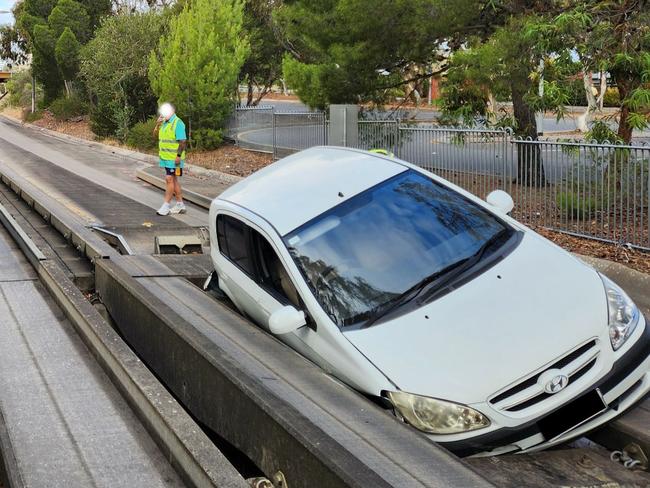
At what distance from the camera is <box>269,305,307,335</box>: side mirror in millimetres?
4758

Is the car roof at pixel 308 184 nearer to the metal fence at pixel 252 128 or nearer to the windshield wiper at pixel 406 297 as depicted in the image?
the windshield wiper at pixel 406 297

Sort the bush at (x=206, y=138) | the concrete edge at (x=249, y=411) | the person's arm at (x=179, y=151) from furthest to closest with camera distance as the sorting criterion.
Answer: the bush at (x=206, y=138)
the person's arm at (x=179, y=151)
the concrete edge at (x=249, y=411)

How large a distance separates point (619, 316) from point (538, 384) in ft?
3.11

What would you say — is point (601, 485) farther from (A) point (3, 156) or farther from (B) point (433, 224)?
(A) point (3, 156)

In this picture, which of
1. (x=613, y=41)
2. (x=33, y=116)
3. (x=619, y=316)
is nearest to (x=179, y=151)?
(x=613, y=41)

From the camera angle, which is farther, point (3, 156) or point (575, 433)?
point (3, 156)

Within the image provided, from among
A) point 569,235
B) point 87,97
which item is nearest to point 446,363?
point 569,235

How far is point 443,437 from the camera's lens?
409cm

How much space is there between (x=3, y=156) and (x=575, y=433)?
25.4 meters

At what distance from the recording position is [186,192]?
52.5 feet

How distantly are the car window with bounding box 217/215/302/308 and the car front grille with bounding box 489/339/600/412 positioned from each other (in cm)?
142

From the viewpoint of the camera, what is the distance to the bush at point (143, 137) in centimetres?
2873

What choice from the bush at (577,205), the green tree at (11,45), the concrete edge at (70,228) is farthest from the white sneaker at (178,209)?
the green tree at (11,45)

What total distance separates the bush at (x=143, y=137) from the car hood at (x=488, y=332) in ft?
81.0
